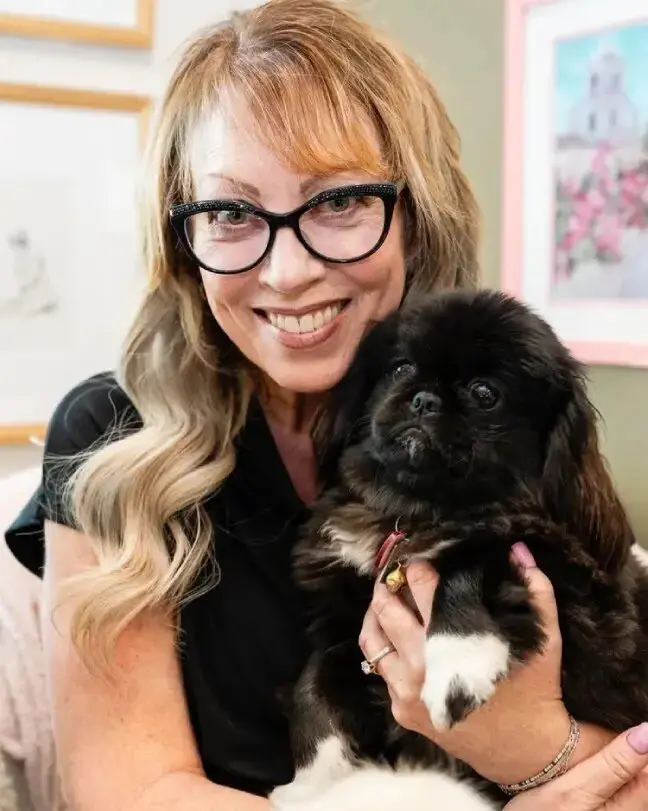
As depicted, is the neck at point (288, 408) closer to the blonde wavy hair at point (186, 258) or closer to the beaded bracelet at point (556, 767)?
the blonde wavy hair at point (186, 258)

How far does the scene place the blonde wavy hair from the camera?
1361 millimetres

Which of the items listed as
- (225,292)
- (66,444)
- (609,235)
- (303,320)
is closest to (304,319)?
(303,320)

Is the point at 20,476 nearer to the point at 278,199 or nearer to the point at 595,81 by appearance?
the point at 278,199

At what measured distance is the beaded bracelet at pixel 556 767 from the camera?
123cm

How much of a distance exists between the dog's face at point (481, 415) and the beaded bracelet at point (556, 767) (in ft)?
0.97

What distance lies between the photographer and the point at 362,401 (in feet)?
4.61

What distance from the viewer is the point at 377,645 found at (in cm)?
126

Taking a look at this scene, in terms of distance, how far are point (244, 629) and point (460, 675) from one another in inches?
18.1

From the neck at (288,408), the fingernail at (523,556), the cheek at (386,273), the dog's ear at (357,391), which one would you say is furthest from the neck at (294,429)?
the fingernail at (523,556)

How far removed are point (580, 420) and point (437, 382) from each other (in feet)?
0.66

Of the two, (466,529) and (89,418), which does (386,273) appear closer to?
(466,529)

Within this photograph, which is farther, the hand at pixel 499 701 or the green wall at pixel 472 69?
the green wall at pixel 472 69

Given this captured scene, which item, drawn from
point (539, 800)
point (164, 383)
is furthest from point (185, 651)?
point (539, 800)

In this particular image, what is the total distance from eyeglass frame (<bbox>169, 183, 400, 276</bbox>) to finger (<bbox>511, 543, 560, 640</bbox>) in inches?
20.1
